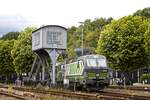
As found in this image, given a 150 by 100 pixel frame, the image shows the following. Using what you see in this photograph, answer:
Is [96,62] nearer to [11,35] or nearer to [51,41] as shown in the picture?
[51,41]

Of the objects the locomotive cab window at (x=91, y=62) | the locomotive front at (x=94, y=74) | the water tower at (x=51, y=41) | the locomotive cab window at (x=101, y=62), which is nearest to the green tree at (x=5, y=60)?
the water tower at (x=51, y=41)

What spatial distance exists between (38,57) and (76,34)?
220ft

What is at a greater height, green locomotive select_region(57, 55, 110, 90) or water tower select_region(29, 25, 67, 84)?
water tower select_region(29, 25, 67, 84)

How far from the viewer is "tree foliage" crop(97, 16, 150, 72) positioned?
52594mm

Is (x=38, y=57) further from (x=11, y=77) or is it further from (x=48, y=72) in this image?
(x=11, y=77)

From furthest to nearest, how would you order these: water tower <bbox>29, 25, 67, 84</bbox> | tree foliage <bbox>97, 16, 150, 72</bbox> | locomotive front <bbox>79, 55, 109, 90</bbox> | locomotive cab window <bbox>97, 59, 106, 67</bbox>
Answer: water tower <bbox>29, 25, 67, 84</bbox>, tree foliage <bbox>97, 16, 150, 72</bbox>, locomotive cab window <bbox>97, 59, 106, 67</bbox>, locomotive front <bbox>79, 55, 109, 90</bbox>

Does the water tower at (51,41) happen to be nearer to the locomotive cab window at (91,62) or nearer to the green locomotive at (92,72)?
the green locomotive at (92,72)

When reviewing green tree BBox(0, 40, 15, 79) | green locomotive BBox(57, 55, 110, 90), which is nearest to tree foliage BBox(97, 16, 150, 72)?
green locomotive BBox(57, 55, 110, 90)

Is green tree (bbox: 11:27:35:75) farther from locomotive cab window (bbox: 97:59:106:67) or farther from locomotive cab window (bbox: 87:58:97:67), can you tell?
locomotive cab window (bbox: 87:58:97:67)

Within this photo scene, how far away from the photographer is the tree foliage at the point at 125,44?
2071 inches

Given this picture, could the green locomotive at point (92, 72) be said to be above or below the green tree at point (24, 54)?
below

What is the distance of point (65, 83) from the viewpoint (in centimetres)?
4628

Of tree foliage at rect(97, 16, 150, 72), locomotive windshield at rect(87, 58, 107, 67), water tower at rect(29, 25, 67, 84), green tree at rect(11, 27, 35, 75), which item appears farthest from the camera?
green tree at rect(11, 27, 35, 75)

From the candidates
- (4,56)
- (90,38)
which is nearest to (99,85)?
(4,56)
